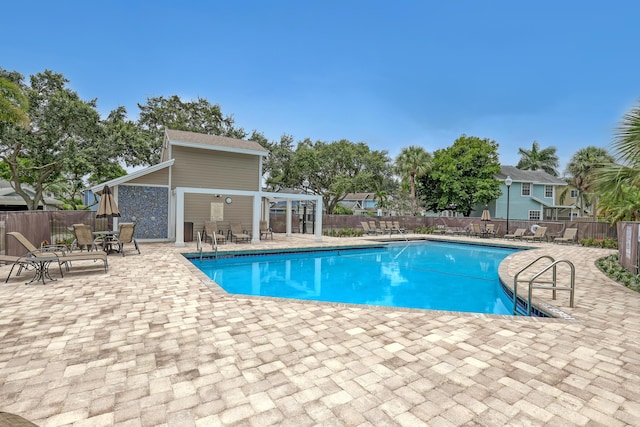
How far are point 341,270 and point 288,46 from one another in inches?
438

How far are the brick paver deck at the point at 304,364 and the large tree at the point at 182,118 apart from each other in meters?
23.8

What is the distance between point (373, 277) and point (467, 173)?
65.1 feet

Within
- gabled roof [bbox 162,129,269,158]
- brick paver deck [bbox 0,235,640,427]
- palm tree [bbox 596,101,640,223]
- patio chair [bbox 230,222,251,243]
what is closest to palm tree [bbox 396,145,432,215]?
gabled roof [bbox 162,129,269,158]

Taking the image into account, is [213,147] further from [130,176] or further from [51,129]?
[51,129]

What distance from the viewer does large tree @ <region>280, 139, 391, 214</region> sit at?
27531 millimetres

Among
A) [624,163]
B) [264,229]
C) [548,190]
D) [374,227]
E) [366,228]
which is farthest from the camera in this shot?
[548,190]

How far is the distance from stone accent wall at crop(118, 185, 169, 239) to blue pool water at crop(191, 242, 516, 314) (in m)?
4.28

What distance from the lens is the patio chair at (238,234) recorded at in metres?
14.5

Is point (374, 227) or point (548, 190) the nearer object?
point (374, 227)

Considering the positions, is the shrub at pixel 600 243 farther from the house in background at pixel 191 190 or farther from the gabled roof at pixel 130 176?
the gabled roof at pixel 130 176

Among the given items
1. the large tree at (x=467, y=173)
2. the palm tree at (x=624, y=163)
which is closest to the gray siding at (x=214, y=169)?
the palm tree at (x=624, y=163)

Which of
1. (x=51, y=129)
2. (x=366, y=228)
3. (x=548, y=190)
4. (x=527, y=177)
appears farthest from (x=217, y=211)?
(x=548, y=190)

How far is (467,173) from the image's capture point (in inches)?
1017

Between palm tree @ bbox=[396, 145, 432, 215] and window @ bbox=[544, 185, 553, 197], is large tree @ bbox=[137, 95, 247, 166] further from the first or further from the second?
window @ bbox=[544, 185, 553, 197]
